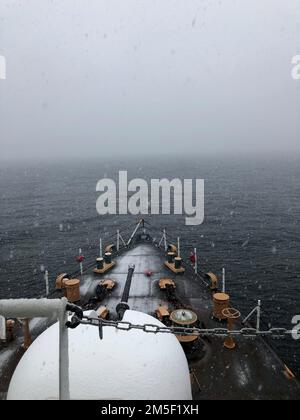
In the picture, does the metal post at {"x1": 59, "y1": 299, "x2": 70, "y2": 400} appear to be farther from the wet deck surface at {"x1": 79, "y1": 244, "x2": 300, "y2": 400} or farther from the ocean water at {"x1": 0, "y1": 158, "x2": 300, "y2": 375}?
the ocean water at {"x1": 0, "y1": 158, "x2": 300, "y2": 375}

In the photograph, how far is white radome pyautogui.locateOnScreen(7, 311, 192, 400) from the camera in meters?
7.20

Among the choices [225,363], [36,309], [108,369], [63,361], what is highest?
[36,309]

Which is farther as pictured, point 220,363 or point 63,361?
point 220,363

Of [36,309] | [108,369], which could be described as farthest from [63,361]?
[108,369]

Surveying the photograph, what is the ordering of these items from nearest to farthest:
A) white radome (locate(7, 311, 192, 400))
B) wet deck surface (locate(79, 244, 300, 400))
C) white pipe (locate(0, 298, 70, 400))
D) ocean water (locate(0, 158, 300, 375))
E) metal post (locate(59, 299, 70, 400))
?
white pipe (locate(0, 298, 70, 400)) < metal post (locate(59, 299, 70, 400)) < white radome (locate(7, 311, 192, 400)) < wet deck surface (locate(79, 244, 300, 400)) < ocean water (locate(0, 158, 300, 375))

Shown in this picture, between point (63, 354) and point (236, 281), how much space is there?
98.7 feet

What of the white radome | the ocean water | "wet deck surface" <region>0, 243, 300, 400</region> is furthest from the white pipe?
the ocean water

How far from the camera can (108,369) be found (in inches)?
292

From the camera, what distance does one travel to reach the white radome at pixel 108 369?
7.20m

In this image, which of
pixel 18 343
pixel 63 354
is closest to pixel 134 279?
pixel 18 343

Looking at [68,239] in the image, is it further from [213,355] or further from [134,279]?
[213,355]

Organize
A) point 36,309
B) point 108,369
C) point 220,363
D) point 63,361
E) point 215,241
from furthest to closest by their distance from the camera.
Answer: point 215,241 < point 220,363 < point 108,369 < point 63,361 < point 36,309

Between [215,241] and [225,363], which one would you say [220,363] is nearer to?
[225,363]

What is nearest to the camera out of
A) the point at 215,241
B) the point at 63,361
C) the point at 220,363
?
the point at 63,361
